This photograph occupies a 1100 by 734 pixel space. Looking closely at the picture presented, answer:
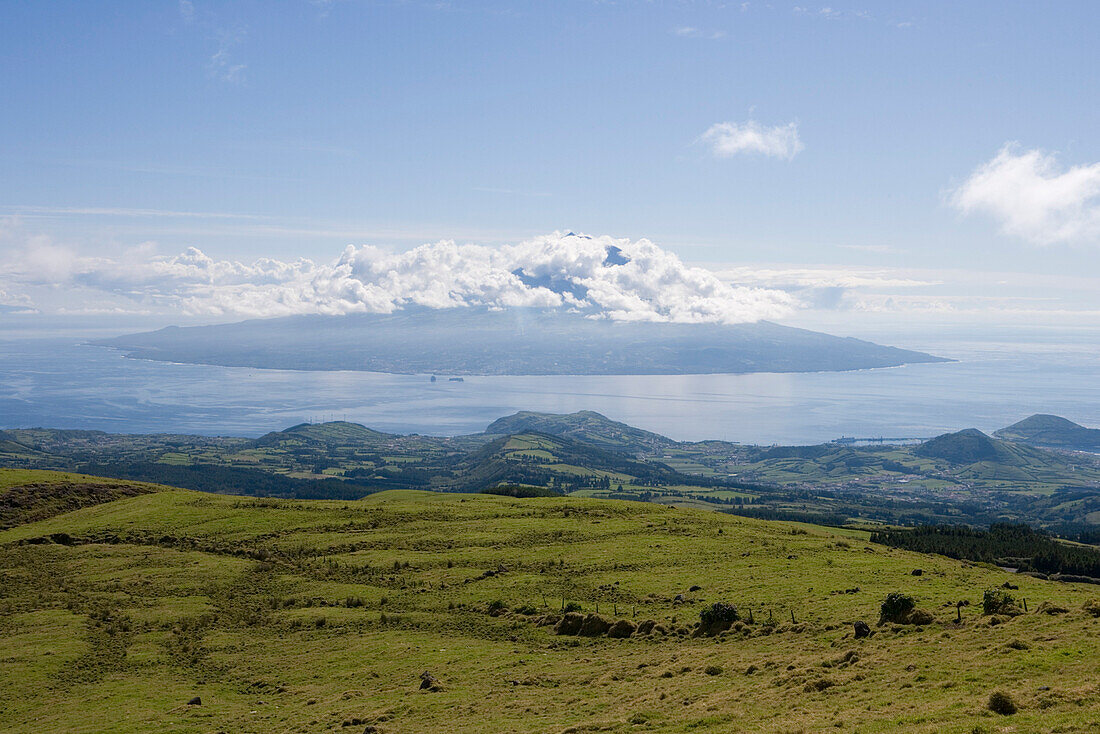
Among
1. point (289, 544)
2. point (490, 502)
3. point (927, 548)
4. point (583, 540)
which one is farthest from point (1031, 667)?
point (927, 548)

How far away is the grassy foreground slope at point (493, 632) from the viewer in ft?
69.2

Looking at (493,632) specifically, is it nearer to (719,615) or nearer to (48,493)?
(719,615)

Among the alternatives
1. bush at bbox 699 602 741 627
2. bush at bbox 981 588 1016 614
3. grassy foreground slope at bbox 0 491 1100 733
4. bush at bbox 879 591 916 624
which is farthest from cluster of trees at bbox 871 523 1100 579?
bush at bbox 699 602 741 627

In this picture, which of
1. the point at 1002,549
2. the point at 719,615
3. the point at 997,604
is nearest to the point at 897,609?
the point at 997,604

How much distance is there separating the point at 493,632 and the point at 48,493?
5208 centimetres

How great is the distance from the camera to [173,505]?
6066cm

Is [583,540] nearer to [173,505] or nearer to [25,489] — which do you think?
[173,505]

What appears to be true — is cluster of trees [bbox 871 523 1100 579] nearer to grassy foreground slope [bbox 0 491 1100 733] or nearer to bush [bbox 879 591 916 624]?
grassy foreground slope [bbox 0 491 1100 733]

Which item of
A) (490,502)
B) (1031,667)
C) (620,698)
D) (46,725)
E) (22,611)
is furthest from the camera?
(490,502)

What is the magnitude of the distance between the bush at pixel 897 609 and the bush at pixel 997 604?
283cm

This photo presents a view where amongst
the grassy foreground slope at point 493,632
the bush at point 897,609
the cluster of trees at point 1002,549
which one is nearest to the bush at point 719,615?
the grassy foreground slope at point 493,632

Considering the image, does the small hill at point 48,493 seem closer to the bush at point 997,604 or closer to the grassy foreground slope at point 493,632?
the grassy foreground slope at point 493,632

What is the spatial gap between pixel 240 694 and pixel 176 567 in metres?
20.7

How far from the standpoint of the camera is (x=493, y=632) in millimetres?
33844
